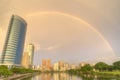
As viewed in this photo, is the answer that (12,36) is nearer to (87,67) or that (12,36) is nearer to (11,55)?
(11,55)

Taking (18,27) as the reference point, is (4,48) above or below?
below

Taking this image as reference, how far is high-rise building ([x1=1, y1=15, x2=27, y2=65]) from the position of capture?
13120cm

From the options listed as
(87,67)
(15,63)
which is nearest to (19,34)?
(15,63)

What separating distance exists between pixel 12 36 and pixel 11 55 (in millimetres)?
17678

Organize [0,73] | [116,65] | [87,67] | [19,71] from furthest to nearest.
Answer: [87,67]
[19,71]
[116,65]
[0,73]

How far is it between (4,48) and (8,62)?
43.6 feet

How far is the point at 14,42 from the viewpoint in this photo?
139375 mm

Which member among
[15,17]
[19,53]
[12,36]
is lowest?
[19,53]

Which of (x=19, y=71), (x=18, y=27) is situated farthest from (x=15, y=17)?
(x=19, y=71)

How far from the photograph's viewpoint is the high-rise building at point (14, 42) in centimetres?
13120

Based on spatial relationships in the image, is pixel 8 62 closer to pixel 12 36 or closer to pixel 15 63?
pixel 15 63

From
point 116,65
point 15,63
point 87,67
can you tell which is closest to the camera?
point 116,65

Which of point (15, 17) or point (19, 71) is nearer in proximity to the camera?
point (19, 71)

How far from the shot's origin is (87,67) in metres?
119
